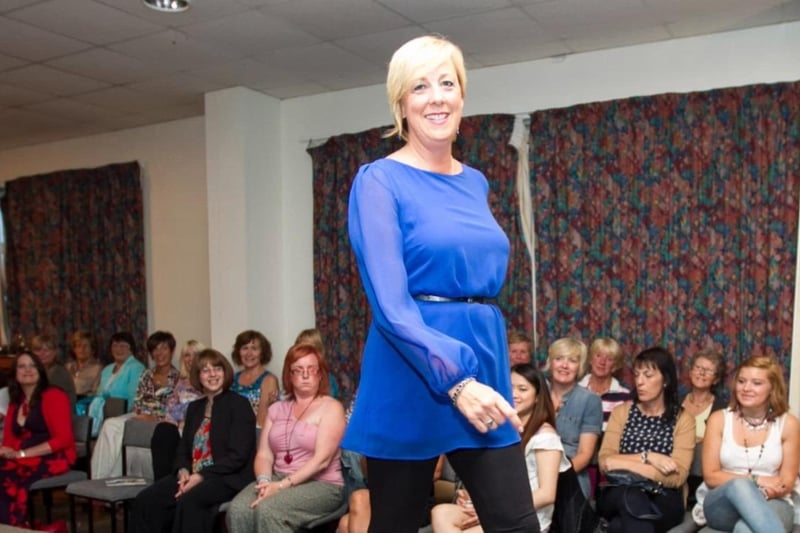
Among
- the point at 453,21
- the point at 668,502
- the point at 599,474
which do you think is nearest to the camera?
the point at 668,502

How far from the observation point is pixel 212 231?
5.48 m

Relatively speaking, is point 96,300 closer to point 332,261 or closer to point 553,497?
point 332,261

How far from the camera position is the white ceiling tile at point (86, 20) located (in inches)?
149

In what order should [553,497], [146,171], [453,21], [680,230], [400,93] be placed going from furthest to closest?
[146,171], [680,230], [453,21], [553,497], [400,93]

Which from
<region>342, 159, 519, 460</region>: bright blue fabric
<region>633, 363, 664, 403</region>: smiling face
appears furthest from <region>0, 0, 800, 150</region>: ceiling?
<region>342, 159, 519, 460</region>: bright blue fabric

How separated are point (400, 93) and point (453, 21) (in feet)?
10.1

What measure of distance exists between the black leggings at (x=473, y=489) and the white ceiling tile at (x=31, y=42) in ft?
12.3

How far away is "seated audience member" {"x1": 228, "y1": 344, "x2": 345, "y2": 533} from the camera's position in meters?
3.24

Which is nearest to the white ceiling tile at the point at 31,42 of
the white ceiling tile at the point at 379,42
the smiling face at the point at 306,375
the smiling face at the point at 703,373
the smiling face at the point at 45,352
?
the white ceiling tile at the point at 379,42

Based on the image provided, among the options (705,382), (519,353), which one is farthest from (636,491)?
(519,353)

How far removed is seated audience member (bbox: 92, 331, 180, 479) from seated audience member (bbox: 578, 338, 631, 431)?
263cm

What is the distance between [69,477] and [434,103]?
3764mm

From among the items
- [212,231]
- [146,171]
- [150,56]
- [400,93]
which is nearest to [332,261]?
[212,231]

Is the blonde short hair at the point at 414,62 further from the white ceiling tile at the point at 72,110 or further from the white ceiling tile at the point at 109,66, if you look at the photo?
the white ceiling tile at the point at 72,110
